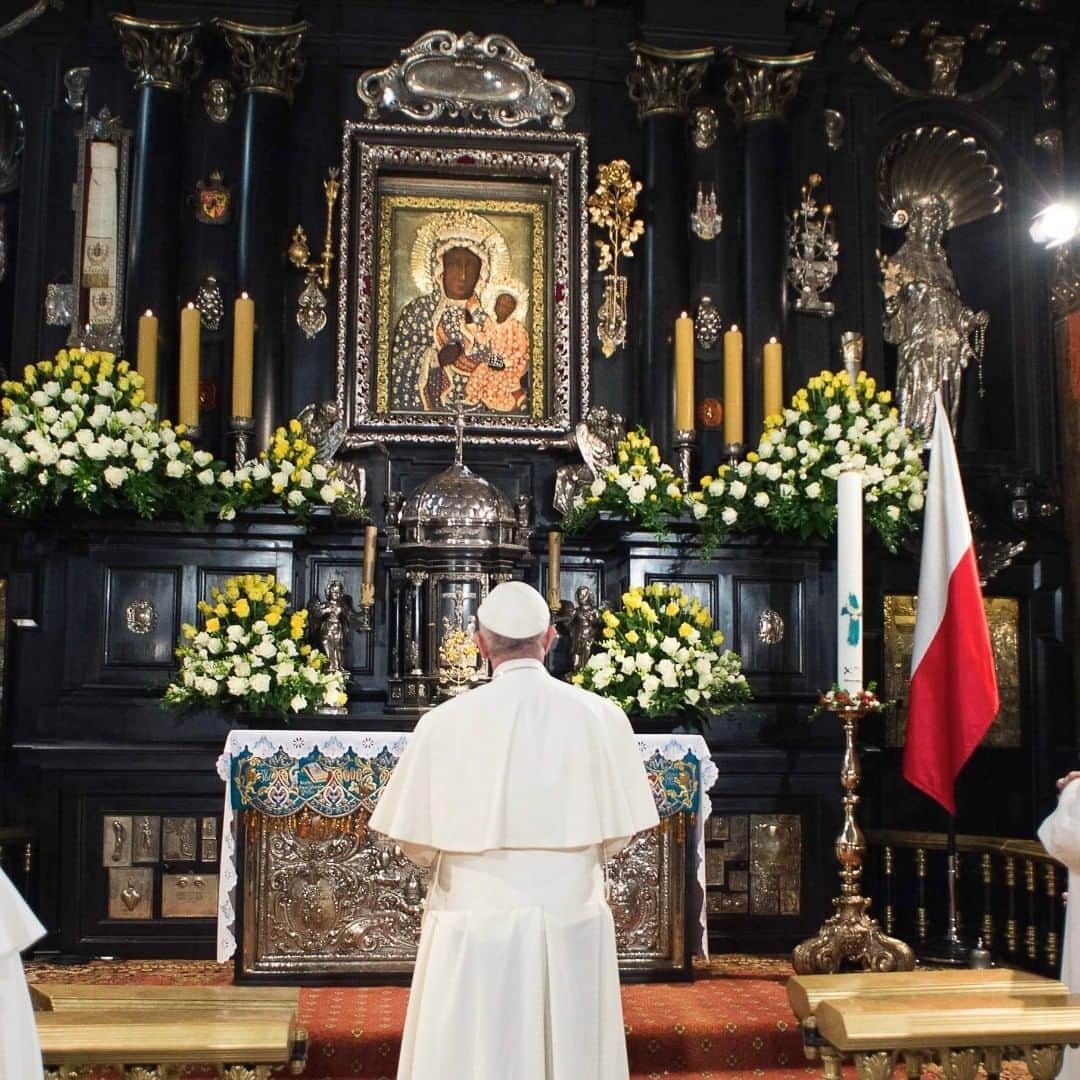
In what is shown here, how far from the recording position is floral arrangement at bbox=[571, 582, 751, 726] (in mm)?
7969

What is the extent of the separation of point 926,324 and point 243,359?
431 centimetres

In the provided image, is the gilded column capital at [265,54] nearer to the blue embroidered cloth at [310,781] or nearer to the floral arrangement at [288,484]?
the floral arrangement at [288,484]

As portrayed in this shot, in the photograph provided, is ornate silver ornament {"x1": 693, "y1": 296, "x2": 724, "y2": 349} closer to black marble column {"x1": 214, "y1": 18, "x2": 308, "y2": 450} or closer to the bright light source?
the bright light source

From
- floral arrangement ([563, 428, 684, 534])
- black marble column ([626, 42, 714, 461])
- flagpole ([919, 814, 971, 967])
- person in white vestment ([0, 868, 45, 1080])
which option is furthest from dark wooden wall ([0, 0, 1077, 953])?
person in white vestment ([0, 868, 45, 1080])

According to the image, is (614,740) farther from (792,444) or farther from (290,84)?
(290,84)

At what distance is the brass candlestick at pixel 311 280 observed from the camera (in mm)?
9727

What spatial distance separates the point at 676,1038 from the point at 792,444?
3.73 metres

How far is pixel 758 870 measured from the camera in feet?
28.6

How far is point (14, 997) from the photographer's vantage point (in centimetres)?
378

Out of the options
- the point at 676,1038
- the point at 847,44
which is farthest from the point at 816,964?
the point at 847,44

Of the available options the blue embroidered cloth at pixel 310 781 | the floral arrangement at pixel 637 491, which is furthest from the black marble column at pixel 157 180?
the blue embroidered cloth at pixel 310 781

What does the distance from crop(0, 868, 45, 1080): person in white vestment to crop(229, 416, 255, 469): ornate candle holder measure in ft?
18.0

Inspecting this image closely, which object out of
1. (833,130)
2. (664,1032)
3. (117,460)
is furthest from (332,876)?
(833,130)

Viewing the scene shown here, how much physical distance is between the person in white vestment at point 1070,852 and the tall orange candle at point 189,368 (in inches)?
210
